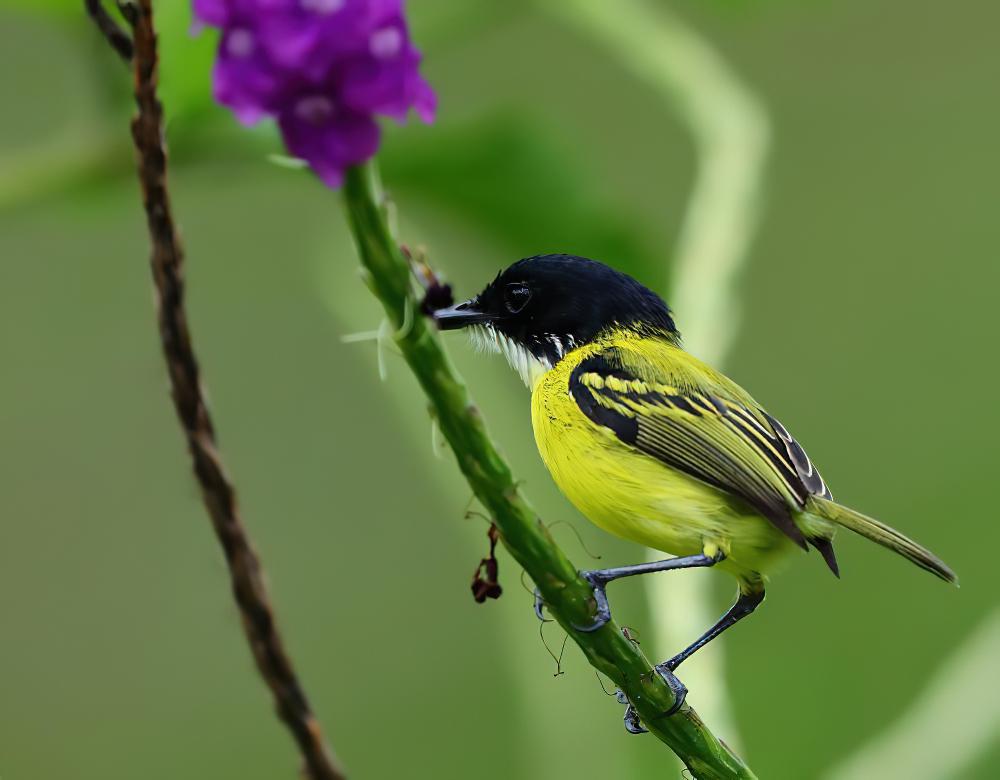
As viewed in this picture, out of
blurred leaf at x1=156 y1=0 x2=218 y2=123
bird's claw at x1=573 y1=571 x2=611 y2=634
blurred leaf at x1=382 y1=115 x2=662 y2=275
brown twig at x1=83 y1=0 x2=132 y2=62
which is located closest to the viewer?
brown twig at x1=83 y1=0 x2=132 y2=62

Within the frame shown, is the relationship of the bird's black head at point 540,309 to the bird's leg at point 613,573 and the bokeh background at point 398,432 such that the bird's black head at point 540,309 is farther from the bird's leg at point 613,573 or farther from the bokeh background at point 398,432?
the bokeh background at point 398,432

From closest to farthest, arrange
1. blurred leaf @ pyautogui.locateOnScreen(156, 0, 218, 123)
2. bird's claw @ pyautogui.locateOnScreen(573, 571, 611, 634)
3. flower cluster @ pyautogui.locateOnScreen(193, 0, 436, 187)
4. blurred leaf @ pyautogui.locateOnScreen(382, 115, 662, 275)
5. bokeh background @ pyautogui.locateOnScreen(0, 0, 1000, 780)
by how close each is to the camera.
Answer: flower cluster @ pyautogui.locateOnScreen(193, 0, 436, 187)
bird's claw @ pyautogui.locateOnScreen(573, 571, 611, 634)
blurred leaf @ pyautogui.locateOnScreen(156, 0, 218, 123)
blurred leaf @ pyautogui.locateOnScreen(382, 115, 662, 275)
bokeh background @ pyautogui.locateOnScreen(0, 0, 1000, 780)

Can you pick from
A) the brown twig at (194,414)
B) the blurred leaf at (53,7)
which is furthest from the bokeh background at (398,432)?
the brown twig at (194,414)

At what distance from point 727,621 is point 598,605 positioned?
1.07ft

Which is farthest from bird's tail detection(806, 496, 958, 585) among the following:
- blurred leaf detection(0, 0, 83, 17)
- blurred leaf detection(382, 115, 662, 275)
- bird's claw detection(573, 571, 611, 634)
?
blurred leaf detection(0, 0, 83, 17)

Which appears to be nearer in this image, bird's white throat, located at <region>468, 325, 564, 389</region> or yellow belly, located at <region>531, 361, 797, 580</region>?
yellow belly, located at <region>531, 361, 797, 580</region>

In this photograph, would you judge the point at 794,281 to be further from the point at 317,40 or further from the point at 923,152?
the point at 317,40

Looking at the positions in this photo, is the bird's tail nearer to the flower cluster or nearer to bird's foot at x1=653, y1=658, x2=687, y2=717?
bird's foot at x1=653, y1=658, x2=687, y2=717

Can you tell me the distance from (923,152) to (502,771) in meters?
3.05

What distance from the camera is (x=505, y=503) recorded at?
745 mm

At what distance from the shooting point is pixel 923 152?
532 cm

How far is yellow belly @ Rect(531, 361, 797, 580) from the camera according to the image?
1122 millimetres

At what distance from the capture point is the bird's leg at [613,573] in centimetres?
80

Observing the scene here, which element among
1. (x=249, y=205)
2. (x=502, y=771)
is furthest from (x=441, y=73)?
(x=502, y=771)
